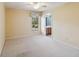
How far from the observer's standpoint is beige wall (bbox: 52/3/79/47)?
2.14 meters

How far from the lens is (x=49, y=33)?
8.18 ft

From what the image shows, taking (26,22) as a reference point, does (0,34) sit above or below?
below

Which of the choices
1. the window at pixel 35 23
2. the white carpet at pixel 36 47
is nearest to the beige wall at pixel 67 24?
the white carpet at pixel 36 47

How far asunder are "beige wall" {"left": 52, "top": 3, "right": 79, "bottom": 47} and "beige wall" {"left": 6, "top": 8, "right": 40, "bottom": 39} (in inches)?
19.1

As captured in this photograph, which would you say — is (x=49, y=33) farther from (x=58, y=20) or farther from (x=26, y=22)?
(x=26, y=22)

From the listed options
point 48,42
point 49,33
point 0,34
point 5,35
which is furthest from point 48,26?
point 0,34

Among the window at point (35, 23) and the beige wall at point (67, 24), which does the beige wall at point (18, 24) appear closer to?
the window at point (35, 23)

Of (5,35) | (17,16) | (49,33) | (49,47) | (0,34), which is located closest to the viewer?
(0,34)

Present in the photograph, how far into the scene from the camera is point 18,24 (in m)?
2.19

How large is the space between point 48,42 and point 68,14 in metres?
0.73

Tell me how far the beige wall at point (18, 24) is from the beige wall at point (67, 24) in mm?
484

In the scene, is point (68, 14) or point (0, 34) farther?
point (68, 14)

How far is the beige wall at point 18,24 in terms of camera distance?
6.69ft

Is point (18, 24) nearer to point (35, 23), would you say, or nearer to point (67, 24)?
point (35, 23)
